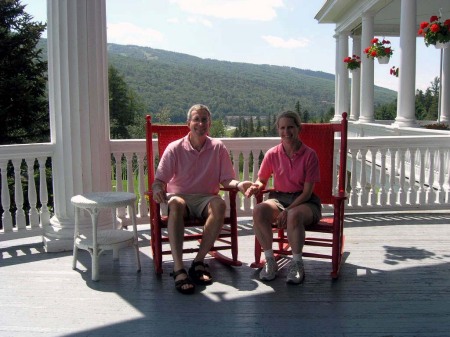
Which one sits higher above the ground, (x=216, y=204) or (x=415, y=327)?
(x=216, y=204)

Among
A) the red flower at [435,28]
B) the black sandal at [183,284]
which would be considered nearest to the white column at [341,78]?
the red flower at [435,28]

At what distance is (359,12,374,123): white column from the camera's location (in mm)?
11414

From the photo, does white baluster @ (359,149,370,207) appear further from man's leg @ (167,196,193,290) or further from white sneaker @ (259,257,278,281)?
man's leg @ (167,196,193,290)

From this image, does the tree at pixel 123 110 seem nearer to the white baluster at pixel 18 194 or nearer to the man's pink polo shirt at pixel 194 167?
the white baluster at pixel 18 194

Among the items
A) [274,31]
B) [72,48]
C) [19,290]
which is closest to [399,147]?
[72,48]

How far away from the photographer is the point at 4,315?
288 cm

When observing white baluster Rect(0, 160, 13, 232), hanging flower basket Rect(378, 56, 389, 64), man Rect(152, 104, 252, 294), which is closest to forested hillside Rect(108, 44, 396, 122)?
hanging flower basket Rect(378, 56, 389, 64)

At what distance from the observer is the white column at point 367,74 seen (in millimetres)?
11414

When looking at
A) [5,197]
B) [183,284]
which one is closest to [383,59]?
[5,197]

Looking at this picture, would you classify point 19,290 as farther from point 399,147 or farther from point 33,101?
point 33,101

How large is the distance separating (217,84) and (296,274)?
1782cm

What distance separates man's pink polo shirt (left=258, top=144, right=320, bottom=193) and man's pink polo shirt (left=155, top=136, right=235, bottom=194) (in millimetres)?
299

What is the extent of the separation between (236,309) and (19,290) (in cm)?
145

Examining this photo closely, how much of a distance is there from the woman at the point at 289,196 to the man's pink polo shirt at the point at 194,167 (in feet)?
1.06
